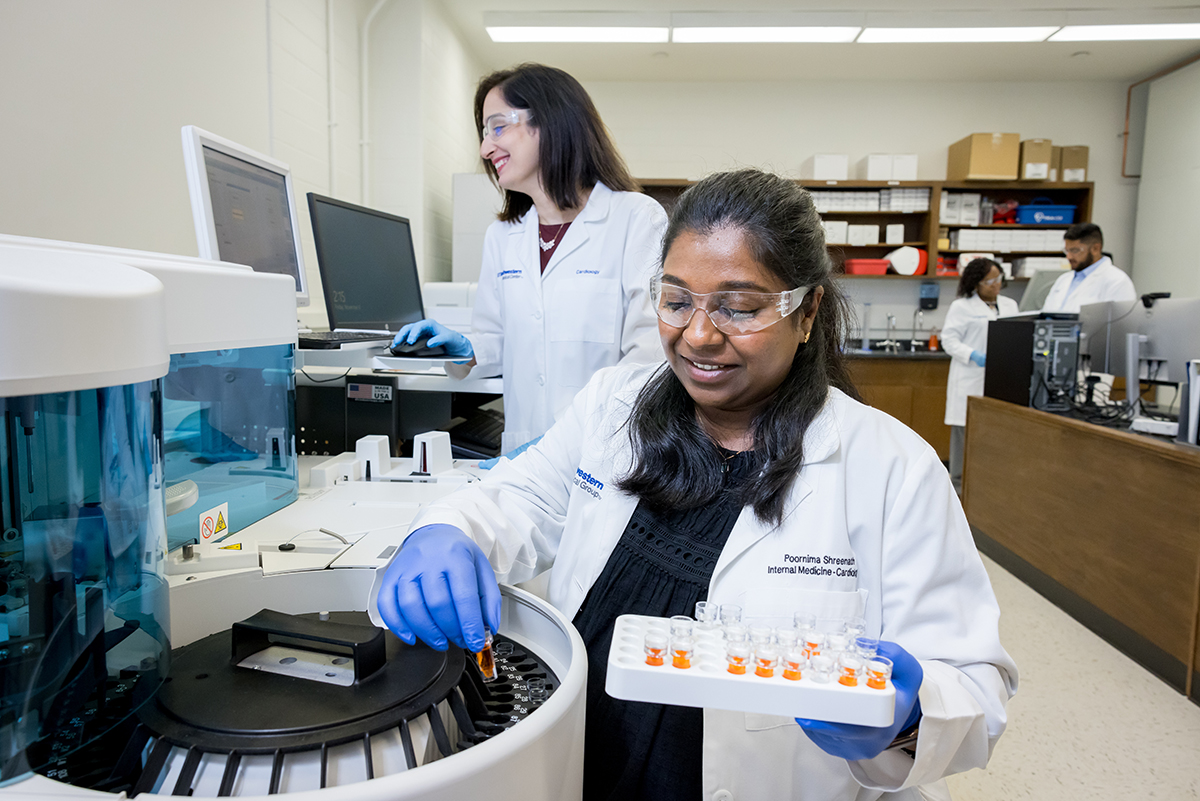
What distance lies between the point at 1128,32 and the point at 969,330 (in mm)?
2007

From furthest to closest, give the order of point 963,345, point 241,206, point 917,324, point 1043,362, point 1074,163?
point 917,324 < point 1074,163 < point 963,345 < point 1043,362 < point 241,206

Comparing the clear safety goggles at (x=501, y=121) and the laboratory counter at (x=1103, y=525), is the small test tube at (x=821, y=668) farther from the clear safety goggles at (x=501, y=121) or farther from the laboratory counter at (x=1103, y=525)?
the laboratory counter at (x=1103, y=525)

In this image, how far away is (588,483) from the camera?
994mm

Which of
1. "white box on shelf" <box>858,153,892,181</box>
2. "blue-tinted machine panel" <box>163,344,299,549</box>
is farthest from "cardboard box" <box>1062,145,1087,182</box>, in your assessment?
"blue-tinted machine panel" <box>163,344,299,549</box>

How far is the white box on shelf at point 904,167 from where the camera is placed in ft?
17.8

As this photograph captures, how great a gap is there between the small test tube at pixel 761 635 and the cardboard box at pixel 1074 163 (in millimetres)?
6176

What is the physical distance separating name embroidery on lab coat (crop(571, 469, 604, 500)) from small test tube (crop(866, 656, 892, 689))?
474mm

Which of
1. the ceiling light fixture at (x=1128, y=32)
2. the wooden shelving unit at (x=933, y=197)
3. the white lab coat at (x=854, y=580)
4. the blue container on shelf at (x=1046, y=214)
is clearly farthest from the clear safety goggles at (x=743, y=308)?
the blue container on shelf at (x=1046, y=214)

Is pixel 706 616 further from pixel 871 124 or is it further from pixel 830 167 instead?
pixel 871 124

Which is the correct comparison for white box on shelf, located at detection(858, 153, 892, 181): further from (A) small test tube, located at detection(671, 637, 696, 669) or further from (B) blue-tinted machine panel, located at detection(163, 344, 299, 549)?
(A) small test tube, located at detection(671, 637, 696, 669)

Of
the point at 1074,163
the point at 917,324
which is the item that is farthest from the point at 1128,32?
the point at 917,324

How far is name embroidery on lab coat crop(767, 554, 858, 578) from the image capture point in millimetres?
825

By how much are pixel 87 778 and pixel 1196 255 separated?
6466mm

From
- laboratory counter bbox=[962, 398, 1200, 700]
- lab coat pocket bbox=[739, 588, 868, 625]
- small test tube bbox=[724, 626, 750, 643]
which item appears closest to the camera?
small test tube bbox=[724, 626, 750, 643]
